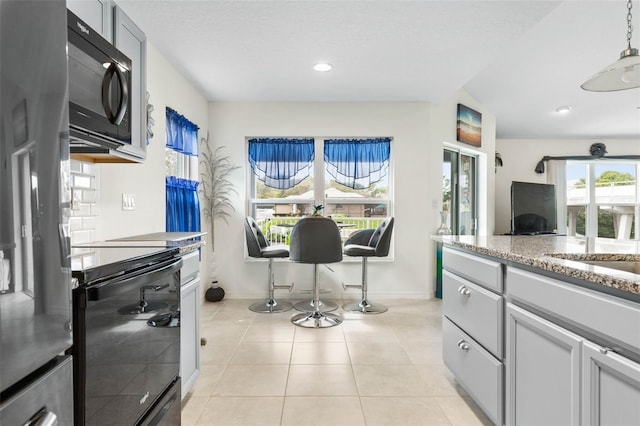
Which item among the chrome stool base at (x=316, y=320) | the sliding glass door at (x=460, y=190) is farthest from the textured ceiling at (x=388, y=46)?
the chrome stool base at (x=316, y=320)

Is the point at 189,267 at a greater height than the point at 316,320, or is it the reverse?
the point at 189,267

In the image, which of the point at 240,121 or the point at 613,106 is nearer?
the point at 240,121

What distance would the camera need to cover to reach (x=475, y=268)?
178cm

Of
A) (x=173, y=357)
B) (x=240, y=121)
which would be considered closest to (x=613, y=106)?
(x=240, y=121)

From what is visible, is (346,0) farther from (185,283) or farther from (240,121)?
(240,121)

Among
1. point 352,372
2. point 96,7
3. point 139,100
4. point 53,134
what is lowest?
point 352,372

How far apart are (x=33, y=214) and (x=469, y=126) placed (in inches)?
202

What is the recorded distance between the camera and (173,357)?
1587mm

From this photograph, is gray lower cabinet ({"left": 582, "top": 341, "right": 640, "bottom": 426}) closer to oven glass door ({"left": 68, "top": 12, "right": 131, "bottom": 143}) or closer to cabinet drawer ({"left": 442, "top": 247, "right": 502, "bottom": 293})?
cabinet drawer ({"left": 442, "top": 247, "right": 502, "bottom": 293})

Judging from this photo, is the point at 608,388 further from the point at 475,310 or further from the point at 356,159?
the point at 356,159

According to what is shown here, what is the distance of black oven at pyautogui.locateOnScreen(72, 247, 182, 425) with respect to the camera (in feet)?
3.32

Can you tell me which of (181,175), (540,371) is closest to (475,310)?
(540,371)

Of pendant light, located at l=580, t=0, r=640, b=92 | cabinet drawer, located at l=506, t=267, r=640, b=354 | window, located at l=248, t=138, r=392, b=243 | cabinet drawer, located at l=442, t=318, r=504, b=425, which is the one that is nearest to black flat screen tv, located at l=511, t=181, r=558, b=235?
window, located at l=248, t=138, r=392, b=243

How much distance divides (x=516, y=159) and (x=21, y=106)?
23.5 feet
